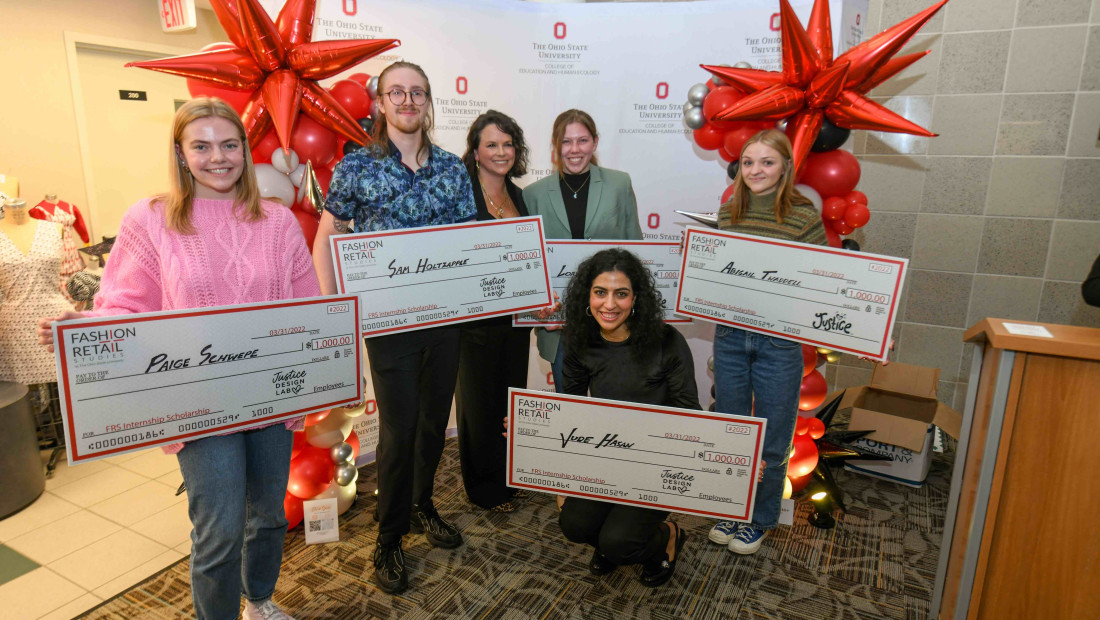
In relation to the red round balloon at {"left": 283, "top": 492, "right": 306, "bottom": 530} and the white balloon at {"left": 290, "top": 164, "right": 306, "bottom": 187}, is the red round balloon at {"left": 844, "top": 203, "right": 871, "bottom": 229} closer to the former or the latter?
the white balloon at {"left": 290, "top": 164, "right": 306, "bottom": 187}

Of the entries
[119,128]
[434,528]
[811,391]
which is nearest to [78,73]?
[119,128]

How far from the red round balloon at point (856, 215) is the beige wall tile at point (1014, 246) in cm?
156

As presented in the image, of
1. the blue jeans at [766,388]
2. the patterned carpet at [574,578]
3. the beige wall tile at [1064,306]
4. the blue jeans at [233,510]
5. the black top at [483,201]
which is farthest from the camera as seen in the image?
the beige wall tile at [1064,306]

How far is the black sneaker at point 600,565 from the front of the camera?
2.26m

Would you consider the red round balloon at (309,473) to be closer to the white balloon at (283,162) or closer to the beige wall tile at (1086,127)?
the white balloon at (283,162)

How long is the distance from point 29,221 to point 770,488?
3714 mm

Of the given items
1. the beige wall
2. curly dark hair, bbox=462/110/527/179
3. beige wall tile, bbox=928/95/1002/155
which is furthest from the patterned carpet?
the beige wall

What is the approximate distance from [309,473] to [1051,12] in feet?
13.9

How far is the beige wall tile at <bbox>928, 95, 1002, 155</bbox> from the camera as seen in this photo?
134 inches

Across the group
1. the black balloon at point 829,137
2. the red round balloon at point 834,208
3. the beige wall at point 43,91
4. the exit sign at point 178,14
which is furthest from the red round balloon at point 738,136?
the beige wall at point 43,91

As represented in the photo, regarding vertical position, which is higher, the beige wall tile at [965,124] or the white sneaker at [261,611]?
the beige wall tile at [965,124]

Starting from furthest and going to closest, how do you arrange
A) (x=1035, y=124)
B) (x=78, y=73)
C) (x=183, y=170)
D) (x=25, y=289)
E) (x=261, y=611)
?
1. (x=78, y=73)
2. (x=1035, y=124)
3. (x=25, y=289)
4. (x=261, y=611)
5. (x=183, y=170)

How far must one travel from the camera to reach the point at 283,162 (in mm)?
2377

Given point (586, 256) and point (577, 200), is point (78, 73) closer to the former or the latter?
point (577, 200)
